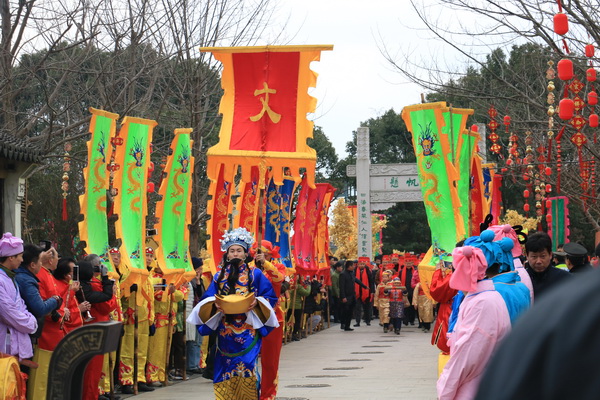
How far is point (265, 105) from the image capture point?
1398cm

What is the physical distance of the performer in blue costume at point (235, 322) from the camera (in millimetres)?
9062

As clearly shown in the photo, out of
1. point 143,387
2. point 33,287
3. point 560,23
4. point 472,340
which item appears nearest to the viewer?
point 472,340

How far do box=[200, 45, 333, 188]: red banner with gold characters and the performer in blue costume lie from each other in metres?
4.21

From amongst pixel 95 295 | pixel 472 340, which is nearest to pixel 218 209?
pixel 95 295

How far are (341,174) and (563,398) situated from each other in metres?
49.0

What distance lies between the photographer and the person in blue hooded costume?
5434 mm

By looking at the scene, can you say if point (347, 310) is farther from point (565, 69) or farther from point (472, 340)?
point (472, 340)

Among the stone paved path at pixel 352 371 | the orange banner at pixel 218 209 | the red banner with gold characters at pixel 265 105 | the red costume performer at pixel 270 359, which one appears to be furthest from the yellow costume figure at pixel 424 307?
the red costume performer at pixel 270 359

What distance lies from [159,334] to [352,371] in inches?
132

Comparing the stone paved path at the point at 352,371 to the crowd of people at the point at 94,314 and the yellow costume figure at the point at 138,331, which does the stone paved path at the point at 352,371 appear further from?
the crowd of people at the point at 94,314

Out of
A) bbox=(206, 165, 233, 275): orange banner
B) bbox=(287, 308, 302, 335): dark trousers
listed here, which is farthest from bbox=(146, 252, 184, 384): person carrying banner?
bbox=(287, 308, 302, 335): dark trousers

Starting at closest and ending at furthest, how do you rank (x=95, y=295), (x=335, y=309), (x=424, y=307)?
(x=95, y=295) < (x=424, y=307) < (x=335, y=309)

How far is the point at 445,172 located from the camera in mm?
12867

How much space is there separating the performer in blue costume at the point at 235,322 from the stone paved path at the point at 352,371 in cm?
240
